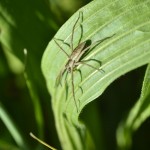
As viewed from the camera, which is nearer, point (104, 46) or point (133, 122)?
point (104, 46)

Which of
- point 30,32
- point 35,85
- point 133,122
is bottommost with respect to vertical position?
point 133,122

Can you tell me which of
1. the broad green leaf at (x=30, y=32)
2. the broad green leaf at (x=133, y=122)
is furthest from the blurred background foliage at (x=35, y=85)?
the broad green leaf at (x=133, y=122)

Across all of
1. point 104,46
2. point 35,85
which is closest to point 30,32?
point 35,85

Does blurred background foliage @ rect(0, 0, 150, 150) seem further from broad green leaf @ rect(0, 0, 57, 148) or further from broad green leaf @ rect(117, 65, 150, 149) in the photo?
broad green leaf @ rect(117, 65, 150, 149)

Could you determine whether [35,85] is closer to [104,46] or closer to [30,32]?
[30,32]

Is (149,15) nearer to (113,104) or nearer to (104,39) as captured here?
(104,39)

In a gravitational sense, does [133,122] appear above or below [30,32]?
below
